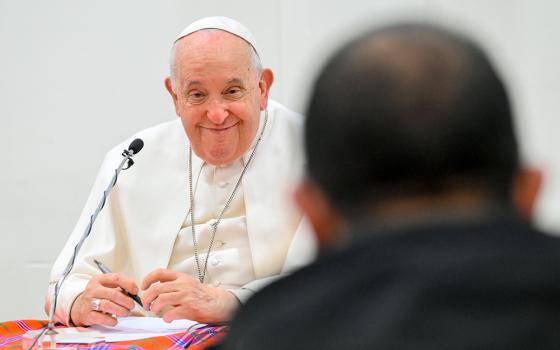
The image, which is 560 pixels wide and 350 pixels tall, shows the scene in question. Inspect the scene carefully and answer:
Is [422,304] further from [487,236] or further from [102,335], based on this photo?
[102,335]

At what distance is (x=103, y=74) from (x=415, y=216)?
17.7 feet

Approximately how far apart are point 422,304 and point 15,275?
19.0ft

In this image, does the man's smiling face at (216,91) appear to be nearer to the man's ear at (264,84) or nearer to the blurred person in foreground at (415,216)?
the man's ear at (264,84)

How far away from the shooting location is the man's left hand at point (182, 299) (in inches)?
119

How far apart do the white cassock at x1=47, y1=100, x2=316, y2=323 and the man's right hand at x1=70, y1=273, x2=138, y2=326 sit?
370 mm

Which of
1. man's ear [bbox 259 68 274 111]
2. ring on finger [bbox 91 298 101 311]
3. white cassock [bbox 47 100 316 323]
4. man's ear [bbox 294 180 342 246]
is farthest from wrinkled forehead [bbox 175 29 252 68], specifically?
man's ear [bbox 294 180 342 246]

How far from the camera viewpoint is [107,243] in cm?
390

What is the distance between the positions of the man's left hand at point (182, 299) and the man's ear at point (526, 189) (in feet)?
6.65

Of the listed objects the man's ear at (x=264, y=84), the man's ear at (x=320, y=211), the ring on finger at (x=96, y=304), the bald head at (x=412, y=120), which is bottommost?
the ring on finger at (x=96, y=304)

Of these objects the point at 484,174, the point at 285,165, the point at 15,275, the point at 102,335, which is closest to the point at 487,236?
the point at 484,174

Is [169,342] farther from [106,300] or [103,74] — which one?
[103,74]

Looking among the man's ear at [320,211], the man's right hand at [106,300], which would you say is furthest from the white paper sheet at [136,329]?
the man's ear at [320,211]

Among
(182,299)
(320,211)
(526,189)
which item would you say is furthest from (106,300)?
(526,189)

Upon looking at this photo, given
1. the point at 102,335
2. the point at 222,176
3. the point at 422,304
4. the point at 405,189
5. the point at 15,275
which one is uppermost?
the point at 405,189
